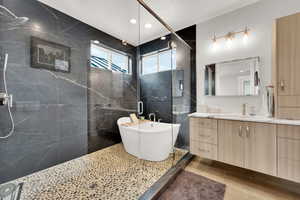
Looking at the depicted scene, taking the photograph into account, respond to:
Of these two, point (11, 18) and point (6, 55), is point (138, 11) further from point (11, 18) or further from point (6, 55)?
point (6, 55)

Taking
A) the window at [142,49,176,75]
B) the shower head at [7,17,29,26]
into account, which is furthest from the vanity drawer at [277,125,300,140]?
the shower head at [7,17,29,26]

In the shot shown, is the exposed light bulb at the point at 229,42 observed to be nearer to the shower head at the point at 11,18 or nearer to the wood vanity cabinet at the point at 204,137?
the wood vanity cabinet at the point at 204,137

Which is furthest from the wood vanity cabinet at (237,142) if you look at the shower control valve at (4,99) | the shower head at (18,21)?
the shower head at (18,21)

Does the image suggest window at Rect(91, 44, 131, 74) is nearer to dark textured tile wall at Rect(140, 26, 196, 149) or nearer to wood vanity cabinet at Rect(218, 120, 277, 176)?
dark textured tile wall at Rect(140, 26, 196, 149)

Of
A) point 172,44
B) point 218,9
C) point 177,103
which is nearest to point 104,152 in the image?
point 177,103

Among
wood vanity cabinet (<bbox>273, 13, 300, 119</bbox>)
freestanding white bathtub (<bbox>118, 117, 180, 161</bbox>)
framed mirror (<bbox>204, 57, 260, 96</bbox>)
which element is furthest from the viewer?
freestanding white bathtub (<bbox>118, 117, 180, 161</bbox>)

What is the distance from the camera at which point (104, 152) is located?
250 centimetres

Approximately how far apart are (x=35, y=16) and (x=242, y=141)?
334 cm

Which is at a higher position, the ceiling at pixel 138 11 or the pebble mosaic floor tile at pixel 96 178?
the ceiling at pixel 138 11

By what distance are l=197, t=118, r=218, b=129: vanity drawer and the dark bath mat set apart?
722mm

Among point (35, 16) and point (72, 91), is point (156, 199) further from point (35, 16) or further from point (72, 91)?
point (35, 16)

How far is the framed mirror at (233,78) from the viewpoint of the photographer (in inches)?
76.0

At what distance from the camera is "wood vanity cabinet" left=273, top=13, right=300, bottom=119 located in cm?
141

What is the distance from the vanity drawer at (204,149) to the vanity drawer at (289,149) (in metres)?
0.69
